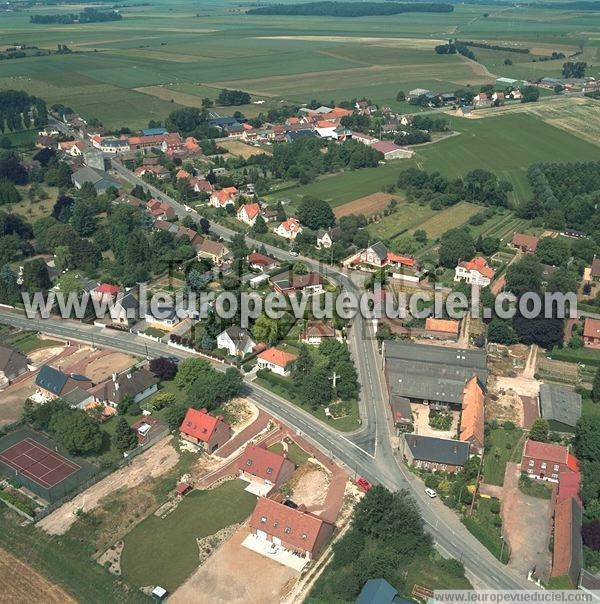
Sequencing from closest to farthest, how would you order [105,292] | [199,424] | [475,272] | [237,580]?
1. [237,580]
2. [199,424]
3. [105,292]
4. [475,272]

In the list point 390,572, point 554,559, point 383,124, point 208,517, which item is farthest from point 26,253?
point 383,124

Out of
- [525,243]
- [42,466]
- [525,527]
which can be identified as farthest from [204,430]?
[525,243]

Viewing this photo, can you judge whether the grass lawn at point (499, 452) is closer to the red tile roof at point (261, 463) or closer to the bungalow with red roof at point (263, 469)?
the bungalow with red roof at point (263, 469)

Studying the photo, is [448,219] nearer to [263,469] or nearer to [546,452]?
[546,452]

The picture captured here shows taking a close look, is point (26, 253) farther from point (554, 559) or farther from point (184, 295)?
point (554, 559)

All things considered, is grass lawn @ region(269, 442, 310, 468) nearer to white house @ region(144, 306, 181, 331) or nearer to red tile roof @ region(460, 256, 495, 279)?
white house @ region(144, 306, 181, 331)

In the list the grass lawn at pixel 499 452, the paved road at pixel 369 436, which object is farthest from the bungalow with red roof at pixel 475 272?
the grass lawn at pixel 499 452

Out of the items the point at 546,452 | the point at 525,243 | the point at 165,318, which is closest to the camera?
the point at 546,452
